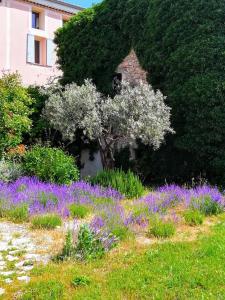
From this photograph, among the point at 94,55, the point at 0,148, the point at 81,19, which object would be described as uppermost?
the point at 81,19

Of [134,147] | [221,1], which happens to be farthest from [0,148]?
[221,1]

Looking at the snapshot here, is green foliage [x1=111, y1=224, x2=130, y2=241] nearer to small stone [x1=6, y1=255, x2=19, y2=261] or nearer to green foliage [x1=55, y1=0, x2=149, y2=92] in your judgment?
small stone [x1=6, y1=255, x2=19, y2=261]

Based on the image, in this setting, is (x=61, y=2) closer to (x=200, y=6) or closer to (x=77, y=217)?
(x=200, y=6)

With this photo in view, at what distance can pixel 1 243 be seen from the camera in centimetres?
652

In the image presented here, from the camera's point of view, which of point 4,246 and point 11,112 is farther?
point 11,112

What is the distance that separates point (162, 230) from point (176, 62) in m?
6.96

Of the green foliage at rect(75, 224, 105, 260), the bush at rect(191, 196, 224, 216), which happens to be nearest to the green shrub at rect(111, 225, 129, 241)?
the green foliage at rect(75, 224, 105, 260)

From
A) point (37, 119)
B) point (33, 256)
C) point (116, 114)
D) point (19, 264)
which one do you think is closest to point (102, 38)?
point (37, 119)

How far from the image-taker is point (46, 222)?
722 centimetres

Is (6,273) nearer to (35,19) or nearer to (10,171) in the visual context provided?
(10,171)

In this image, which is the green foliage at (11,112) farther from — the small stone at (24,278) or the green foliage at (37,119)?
the small stone at (24,278)

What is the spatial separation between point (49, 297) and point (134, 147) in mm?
10277

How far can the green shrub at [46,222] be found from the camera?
7.22m

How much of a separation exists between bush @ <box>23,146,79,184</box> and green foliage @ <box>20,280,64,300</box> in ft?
20.1
